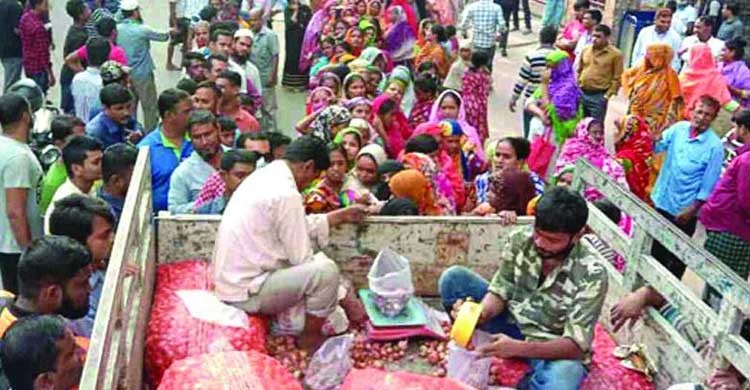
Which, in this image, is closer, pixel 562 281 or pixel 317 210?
pixel 562 281

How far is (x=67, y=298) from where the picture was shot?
330 cm

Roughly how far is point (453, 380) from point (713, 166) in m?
3.26

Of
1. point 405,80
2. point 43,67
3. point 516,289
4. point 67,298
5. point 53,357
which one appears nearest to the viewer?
point 53,357

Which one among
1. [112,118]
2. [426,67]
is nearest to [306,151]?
[112,118]

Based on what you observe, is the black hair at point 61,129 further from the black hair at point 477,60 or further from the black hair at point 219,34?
the black hair at point 477,60

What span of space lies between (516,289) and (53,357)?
2.17 meters

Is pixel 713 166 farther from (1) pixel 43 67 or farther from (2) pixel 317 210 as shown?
(1) pixel 43 67

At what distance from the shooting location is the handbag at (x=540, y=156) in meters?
7.17

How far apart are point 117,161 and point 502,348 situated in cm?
213

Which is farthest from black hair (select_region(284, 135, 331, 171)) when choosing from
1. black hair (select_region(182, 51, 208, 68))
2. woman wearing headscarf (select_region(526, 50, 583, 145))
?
woman wearing headscarf (select_region(526, 50, 583, 145))

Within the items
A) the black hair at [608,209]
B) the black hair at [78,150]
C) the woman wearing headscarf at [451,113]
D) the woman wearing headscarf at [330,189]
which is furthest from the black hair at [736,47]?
the black hair at [78,150]

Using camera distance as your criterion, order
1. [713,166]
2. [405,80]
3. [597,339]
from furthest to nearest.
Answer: [405,80], [713,166], [597,339]

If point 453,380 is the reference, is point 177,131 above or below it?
above

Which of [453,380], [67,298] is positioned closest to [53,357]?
[67,298]
